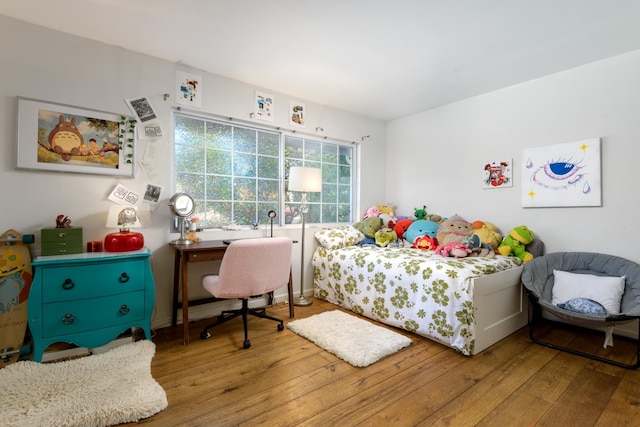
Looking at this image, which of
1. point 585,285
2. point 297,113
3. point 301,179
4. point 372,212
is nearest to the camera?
point 585,285

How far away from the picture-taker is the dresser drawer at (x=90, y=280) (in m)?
1.86

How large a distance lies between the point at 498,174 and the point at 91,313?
3.83 m

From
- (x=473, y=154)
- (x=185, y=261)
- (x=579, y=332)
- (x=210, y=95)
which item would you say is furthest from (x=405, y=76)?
(x=579, y=332)

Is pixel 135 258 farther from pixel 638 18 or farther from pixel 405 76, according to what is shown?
pixel 638 18

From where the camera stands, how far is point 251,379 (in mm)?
1811

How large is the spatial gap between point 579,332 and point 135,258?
374cm

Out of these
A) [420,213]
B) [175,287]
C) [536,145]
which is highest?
[536,145]

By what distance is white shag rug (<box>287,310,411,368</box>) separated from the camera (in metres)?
2.08

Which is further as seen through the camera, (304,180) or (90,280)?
(304,180)

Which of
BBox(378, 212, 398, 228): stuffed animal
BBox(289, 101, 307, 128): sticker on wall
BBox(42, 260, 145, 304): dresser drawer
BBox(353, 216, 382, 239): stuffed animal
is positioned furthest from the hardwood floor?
BBox(289, 101, 307, 128): sticker on wall

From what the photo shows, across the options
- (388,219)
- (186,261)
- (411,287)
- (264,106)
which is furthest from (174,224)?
(388,219)

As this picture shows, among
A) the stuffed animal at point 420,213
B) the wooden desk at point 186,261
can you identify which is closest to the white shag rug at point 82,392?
the wooden desk at point 186,261

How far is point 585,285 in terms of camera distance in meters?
2.32

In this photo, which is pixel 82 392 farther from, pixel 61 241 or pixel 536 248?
pixel 536 248
